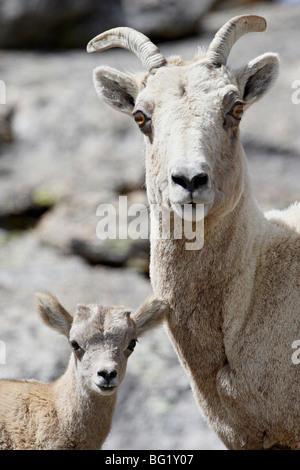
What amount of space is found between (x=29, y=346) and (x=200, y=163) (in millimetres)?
6510

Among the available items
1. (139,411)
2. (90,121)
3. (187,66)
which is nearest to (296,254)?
(187,66)

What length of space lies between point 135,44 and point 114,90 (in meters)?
0.54

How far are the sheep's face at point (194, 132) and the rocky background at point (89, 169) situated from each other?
17.8 ft

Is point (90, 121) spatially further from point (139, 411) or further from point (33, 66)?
point (139, 411)

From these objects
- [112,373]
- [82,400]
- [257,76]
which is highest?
[257,76]

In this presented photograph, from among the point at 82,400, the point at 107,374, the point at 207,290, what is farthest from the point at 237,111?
the point at 82,400

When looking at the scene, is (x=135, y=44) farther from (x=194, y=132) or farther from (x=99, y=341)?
(x=99, y=341)

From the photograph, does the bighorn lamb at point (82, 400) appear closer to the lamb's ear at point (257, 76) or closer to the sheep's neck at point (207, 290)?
the sheep's neck at point (207, 290)

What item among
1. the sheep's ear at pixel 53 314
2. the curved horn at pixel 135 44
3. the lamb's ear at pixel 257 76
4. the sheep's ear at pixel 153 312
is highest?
the curved horn at pixel 135 44

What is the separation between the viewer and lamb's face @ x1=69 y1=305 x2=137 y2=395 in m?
7.08

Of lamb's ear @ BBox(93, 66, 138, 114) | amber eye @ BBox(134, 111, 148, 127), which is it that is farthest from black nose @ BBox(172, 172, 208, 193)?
lamb's ear @ BBox(93, 66, 138, 114)

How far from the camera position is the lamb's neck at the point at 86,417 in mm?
7328

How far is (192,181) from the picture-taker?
19.8 feet

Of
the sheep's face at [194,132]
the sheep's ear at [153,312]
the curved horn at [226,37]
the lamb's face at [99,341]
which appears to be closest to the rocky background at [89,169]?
the lamb's face at [99,341]
